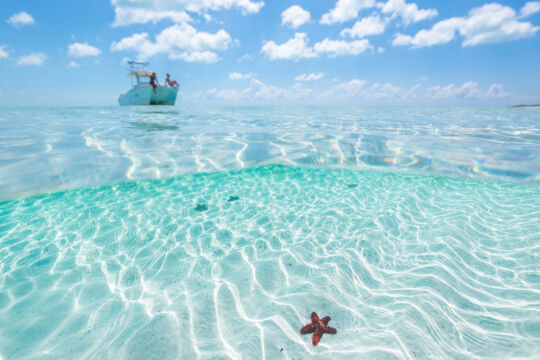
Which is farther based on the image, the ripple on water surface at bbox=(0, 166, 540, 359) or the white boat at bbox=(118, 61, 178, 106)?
the white boat at bbox=(118, 61, 178, 106)

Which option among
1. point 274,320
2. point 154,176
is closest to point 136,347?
point 274,320

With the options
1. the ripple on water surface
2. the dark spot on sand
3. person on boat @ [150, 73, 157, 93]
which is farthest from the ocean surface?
person on boat @ [150, 73, 157, 93]

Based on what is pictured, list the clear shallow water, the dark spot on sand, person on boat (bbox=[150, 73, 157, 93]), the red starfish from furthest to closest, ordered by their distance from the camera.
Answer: person on boat (bbox=[150, 73, 157, 93]) → the clear shallow water → the dark spot on sand → the red starfish

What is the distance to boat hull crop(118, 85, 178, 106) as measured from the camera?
34938mm

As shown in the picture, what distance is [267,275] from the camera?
2.90 meters

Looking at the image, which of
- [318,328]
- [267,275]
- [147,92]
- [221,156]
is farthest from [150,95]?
[318,328]

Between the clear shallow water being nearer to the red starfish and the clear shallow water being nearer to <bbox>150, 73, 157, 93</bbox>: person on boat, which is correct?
the red starfish

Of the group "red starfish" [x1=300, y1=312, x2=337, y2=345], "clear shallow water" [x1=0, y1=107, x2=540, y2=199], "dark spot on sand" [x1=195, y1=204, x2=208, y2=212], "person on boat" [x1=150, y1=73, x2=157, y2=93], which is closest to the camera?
"red starfish" [x1=300, y1=312, x2=337, y2=345]

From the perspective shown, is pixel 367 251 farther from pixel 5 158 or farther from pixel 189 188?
pixel 5 158

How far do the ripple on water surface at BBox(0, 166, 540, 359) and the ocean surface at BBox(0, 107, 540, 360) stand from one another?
0.05 ft

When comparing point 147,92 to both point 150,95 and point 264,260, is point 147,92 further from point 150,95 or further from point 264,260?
point 264,260

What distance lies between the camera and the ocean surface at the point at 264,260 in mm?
2090

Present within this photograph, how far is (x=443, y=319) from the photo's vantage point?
88.4 inches

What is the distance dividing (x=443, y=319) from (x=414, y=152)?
270 inches
